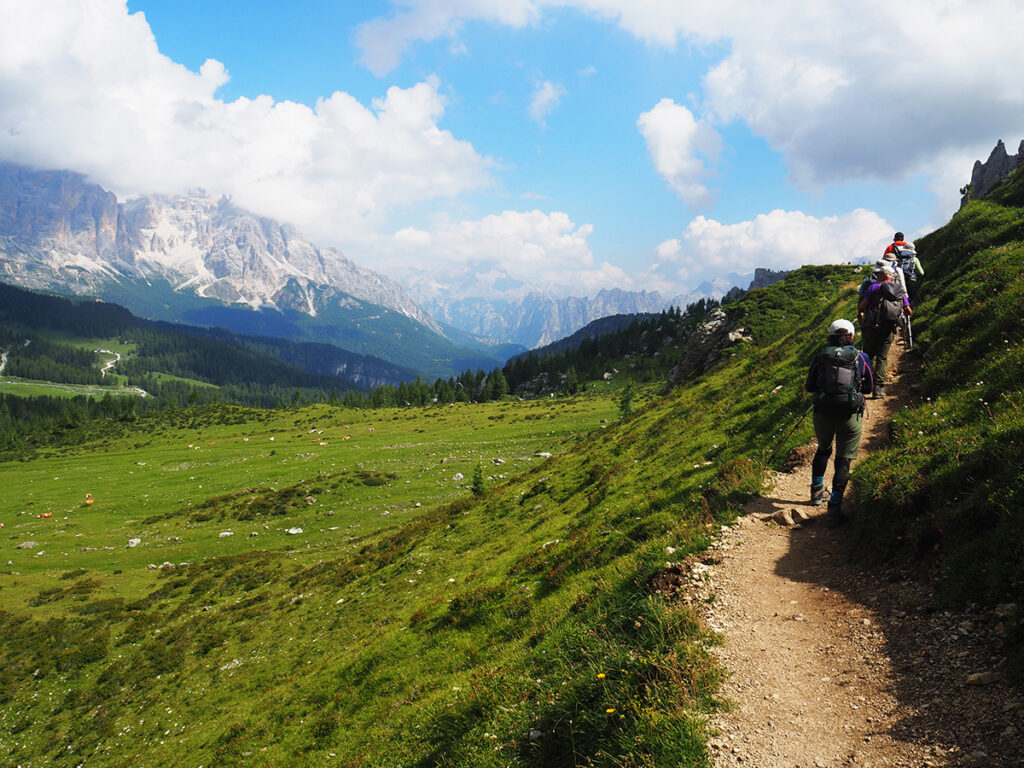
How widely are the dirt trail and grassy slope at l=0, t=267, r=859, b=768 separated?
2.48 ft

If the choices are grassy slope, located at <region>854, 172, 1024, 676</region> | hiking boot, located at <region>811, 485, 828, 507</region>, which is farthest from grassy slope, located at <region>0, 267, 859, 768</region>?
grassy slope, located at <region>854, 172, 1024, 676</region>

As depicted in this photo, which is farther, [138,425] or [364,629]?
[138,425]

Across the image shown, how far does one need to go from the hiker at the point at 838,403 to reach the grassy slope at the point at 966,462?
1.66 feet

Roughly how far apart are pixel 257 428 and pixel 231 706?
11685 cm

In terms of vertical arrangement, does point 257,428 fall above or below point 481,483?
below

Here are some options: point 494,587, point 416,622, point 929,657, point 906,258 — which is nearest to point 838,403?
point 929,657

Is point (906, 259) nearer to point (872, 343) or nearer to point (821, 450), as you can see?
point (872, 343)

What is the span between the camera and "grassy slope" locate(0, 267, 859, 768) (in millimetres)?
7492

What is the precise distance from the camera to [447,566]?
21906 millimetres

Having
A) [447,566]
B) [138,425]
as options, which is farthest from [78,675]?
[138,425]

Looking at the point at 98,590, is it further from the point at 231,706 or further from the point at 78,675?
the point at 231,706

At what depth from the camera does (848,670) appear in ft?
20.7

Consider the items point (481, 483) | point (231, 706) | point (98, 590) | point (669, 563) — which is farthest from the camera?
point (481, 483)

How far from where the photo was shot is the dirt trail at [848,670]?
16.1 ft
